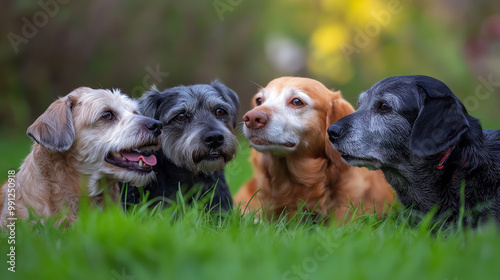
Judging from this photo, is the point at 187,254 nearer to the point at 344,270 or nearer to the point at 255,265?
the point at 255,265

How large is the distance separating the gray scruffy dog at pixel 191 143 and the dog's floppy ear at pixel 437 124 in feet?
5.63

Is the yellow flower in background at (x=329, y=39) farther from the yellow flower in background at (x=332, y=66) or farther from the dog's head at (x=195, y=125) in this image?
the dog's head at (x=195, y=125)

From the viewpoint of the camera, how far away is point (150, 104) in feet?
15.5

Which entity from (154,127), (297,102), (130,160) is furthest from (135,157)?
(297,102)

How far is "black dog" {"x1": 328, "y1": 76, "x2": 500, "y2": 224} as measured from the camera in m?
3.51

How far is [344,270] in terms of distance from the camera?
2.40 m

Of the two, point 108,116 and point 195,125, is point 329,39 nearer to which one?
point 195,125

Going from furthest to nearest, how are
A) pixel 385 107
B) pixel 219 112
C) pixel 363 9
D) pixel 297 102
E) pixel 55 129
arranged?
pixel 363 9
pixel 219 112
pixel 297 102
pixel 385 107
pixel 55 129

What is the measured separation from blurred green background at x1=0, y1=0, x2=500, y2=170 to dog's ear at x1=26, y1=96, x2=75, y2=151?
24.2 ft

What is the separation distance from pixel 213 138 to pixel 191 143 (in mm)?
205

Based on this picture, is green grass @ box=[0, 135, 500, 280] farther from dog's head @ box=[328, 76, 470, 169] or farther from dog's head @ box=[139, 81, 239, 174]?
dog's head @ box=[139, 81, 239, 174]

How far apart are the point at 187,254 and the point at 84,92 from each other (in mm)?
2222

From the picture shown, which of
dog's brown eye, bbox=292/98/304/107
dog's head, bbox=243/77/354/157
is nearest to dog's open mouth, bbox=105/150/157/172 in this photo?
dog's head, bbox=243/77/354/157

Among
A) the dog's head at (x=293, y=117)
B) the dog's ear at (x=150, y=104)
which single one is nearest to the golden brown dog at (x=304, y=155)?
the dog's head at (x=293, y=117)
